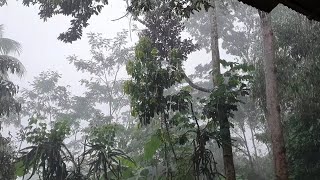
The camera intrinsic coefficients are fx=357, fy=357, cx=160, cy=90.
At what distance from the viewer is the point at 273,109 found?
9.31 metres

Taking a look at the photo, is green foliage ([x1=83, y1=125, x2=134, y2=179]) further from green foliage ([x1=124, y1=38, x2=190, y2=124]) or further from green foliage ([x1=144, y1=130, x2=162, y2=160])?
green foliage ([x1=124, y1=38, x2=190, y2=124])

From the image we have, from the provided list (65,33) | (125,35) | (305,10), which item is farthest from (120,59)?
(305,10)

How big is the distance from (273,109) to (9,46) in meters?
15.6

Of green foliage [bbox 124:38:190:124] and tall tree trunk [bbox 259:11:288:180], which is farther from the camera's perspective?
tall tree trunk [bbox 259:11:288:180]

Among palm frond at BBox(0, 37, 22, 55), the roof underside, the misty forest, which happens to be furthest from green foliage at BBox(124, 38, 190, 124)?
palm frond at BBox(0, 37, 22, 55)

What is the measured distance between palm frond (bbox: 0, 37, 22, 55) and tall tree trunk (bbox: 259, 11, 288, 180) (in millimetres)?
14702

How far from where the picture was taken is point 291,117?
13312 mm

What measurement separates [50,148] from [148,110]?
2343 mm

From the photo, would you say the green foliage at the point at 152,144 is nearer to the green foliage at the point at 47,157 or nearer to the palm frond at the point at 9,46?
the green foliage at the point at 47,157

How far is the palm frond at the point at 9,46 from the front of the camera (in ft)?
63.7

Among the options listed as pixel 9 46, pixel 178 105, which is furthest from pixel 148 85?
pixel 9 46

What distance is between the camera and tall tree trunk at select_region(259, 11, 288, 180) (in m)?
8.79

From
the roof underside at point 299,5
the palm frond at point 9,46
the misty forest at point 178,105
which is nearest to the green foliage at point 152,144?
the misty forest at point 178,105

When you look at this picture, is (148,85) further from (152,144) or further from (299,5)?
(299,5)
